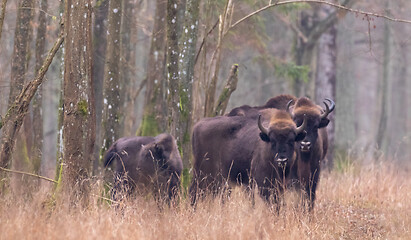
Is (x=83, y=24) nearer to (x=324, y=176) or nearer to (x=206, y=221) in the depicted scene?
(x=206, y=221)

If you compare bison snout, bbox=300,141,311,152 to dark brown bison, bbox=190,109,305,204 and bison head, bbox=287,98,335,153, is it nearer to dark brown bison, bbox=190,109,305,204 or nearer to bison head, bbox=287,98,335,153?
bison head, bbox=287,98,335,153

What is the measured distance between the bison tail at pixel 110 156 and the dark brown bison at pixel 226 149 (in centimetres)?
168

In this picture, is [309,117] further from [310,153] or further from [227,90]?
[227,90]

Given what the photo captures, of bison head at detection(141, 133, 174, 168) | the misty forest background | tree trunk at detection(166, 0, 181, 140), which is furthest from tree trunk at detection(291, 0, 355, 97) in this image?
bison head at detection(141, 133, 174, 168)

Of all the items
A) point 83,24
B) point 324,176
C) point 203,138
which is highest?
point 83,24

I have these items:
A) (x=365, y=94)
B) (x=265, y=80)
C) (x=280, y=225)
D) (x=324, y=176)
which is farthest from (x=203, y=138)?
(x=365, y=94)

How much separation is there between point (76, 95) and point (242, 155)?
4.27 m

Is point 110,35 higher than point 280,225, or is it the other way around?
point 110,35

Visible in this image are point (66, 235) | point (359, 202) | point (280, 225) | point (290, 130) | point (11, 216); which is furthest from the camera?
point (359, 202)

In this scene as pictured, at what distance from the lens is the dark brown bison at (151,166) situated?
37.3 ft

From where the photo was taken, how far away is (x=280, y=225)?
375 inches

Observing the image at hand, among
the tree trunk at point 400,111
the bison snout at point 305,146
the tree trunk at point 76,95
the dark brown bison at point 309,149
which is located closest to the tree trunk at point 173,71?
the dark brown bison at point 309,149

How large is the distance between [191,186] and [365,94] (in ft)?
155

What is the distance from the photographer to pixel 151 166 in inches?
459
